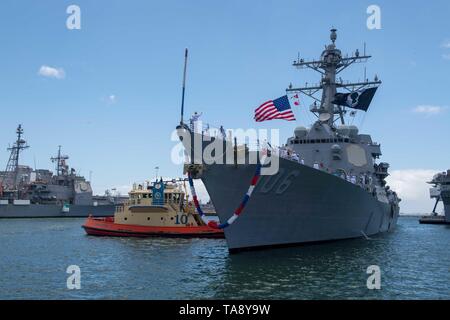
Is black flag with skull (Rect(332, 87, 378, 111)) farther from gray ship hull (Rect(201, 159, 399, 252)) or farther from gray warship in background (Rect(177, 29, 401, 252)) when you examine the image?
gray ship hull (Rect(201, 159, 399, 252))

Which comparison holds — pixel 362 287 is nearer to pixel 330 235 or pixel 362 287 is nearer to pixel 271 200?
pixel 271 200

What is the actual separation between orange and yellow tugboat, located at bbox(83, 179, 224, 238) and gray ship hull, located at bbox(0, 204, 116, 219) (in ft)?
164

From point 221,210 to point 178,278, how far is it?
469 cm

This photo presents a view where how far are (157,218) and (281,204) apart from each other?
626 inches

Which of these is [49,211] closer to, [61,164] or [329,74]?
[61,164]

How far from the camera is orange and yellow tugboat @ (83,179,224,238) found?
107 feet

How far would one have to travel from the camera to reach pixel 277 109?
19750mm

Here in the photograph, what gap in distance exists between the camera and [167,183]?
36.4 meters

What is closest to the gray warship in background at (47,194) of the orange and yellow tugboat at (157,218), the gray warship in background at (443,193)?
the orange and yellow tugboat at (157,218)

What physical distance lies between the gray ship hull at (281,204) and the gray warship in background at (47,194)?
228 feet

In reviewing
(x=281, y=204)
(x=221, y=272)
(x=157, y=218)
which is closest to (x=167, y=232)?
(x=157, y=218)

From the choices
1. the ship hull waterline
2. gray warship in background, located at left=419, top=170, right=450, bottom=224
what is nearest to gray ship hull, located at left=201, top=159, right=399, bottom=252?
the ship hull waterline

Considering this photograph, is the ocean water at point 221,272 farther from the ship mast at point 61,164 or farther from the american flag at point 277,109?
the ship mast at point 61,164

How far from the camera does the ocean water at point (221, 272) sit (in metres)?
13.4
